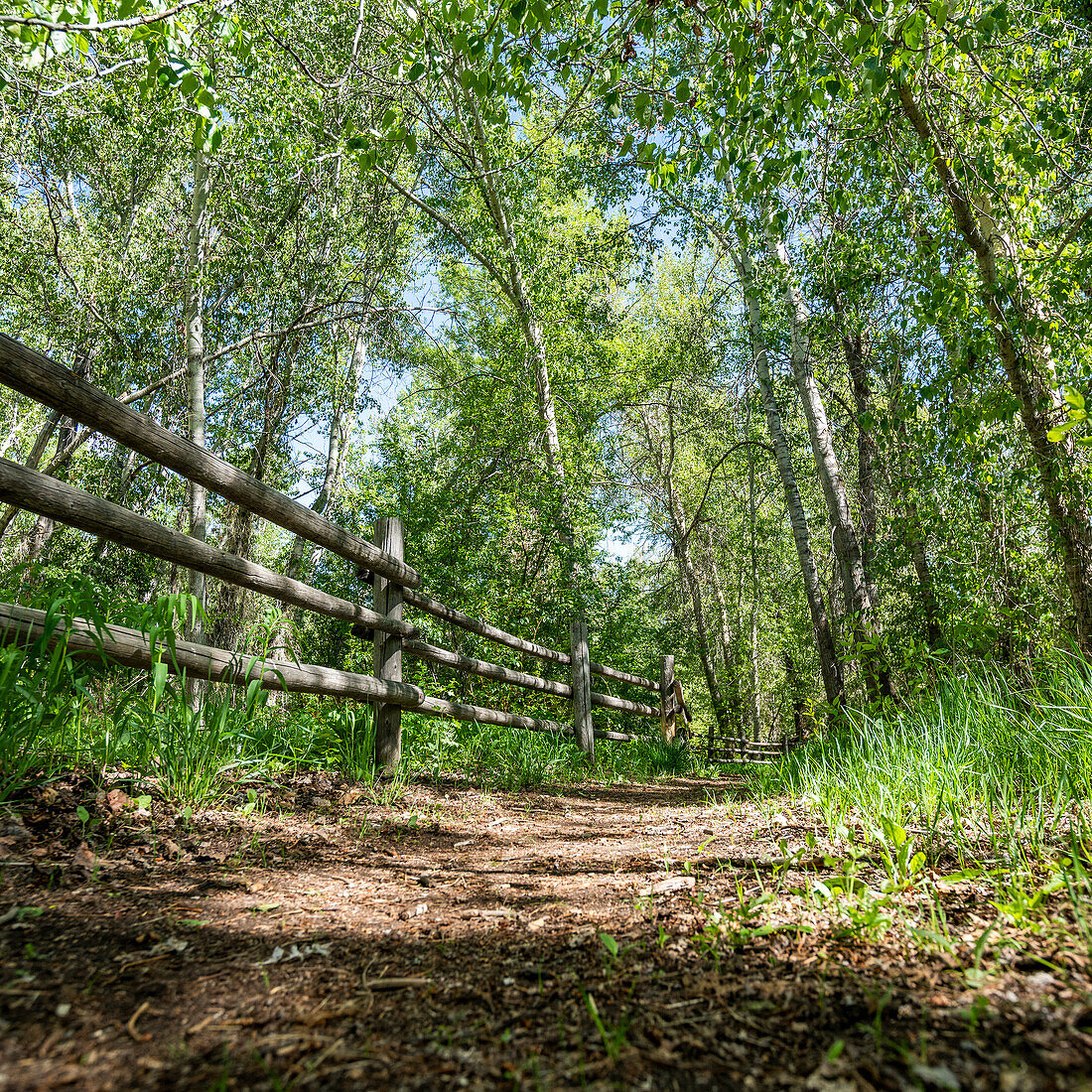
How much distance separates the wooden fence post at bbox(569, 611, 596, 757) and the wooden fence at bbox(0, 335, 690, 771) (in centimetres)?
196

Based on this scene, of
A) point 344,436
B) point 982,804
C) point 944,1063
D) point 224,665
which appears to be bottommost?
point 944,1063

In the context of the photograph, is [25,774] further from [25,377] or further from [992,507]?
[992,507]

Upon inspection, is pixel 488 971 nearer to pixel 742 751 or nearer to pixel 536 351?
pixel 536 351

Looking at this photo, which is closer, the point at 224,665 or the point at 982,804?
the point at 982,804

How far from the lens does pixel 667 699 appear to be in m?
9.06

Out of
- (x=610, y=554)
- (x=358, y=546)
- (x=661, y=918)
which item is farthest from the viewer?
(x=610, y=554)

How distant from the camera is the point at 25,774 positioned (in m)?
1.86

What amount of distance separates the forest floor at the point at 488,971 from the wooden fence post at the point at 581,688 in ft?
14.7

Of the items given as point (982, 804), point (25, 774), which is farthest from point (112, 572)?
point (982, 804)

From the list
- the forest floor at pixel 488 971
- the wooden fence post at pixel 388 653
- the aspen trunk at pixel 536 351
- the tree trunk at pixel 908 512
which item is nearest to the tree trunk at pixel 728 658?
the aspen trunk at pixel 536 351

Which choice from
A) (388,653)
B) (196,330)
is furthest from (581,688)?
(196,330)

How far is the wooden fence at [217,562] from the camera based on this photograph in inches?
70.1

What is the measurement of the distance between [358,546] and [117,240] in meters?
10.3

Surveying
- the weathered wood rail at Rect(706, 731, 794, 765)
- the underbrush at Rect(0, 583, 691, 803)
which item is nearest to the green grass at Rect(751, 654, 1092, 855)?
the underbrush at Rect(0, 583, 691, 803)
